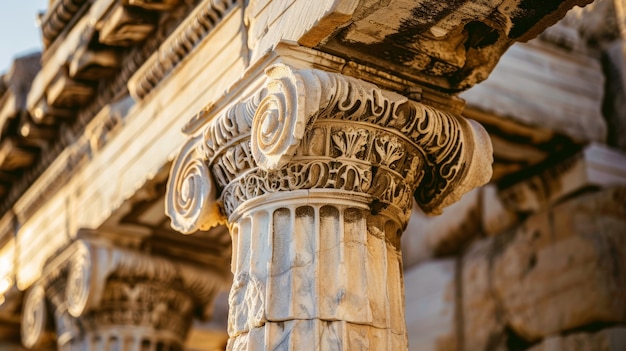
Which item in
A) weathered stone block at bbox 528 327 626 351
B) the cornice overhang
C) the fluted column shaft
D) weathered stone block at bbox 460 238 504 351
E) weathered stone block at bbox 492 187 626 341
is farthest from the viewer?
weathered stone block at bbox 460 238 504 351

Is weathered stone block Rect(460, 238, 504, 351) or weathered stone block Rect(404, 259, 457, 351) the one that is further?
weathered stone block Rect(404, 259, 457, 351)

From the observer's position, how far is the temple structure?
3887 millimetres

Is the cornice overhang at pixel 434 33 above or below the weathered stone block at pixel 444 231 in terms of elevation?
below

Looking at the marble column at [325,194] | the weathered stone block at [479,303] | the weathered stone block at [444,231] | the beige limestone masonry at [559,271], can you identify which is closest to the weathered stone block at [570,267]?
the beige limestone masonry at [559,271]

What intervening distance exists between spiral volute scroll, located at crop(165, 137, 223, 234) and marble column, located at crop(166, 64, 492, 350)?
1cm

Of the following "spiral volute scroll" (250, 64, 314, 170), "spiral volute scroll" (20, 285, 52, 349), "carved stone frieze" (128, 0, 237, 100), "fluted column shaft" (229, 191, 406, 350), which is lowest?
"fluted column shaft" (229, 191, 406, 350)

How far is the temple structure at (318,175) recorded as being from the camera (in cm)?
389

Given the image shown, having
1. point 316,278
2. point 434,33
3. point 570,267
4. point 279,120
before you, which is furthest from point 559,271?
point 279,120

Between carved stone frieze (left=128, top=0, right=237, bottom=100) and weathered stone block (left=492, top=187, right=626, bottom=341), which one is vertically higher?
carved stone frieze (left=128, top=0, right=237, bottom=100)

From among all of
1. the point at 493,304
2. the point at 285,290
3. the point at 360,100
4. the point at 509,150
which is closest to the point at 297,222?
the point at 285,290

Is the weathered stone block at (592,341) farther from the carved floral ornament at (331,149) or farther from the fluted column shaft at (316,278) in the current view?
the fluted column shaft at (316,278)

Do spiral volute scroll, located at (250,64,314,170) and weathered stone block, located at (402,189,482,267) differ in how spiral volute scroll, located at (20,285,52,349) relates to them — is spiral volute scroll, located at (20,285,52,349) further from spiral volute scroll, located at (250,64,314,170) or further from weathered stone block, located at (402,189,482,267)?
spiral volute scroll, located at (250,64,314,170)

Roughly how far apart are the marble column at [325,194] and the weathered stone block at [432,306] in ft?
12.5

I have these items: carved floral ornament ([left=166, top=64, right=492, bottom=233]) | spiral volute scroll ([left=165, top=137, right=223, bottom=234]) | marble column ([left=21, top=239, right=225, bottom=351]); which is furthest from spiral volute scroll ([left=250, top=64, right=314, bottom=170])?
marble column ([left=21, top=239, right=225, bottom=351])
